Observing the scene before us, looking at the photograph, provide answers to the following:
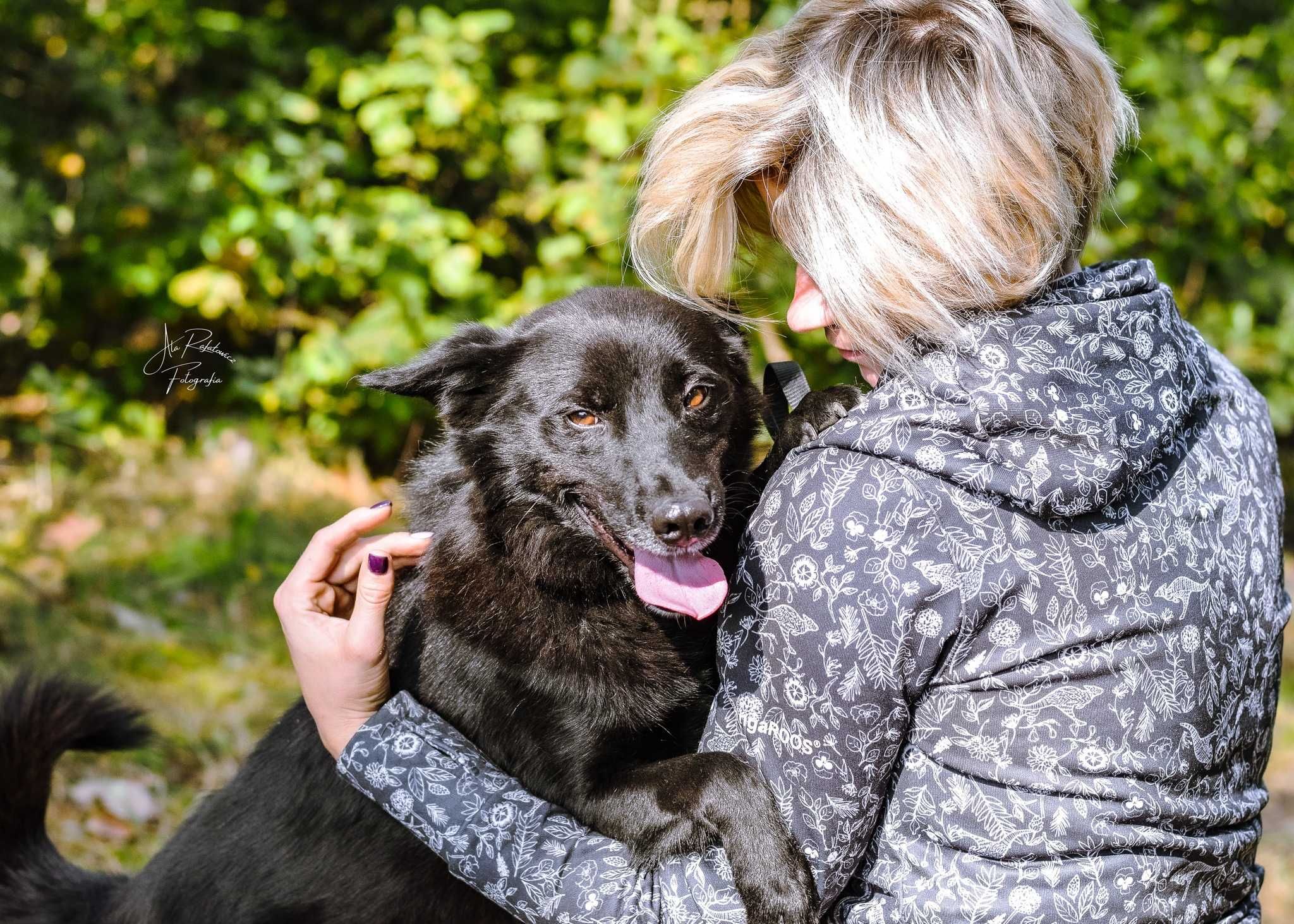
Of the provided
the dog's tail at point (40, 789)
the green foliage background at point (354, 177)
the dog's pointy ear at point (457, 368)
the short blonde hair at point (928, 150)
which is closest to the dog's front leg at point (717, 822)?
the short blonde hair at point (928, 150)

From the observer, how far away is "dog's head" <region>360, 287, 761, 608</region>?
6.55 ft

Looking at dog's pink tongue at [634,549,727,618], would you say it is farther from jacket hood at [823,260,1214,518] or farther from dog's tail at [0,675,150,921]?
dog's tail at [0,675,150,921]

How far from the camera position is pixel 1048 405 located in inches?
51.3

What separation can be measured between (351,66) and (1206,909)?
451 centimetres

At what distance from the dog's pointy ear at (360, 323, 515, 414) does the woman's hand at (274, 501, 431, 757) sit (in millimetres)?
286

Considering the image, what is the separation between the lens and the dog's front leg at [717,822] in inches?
56.3

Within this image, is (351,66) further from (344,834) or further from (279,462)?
(344,834)

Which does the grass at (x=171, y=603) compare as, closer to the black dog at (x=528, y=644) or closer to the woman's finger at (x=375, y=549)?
the black dog at (x=528, y=644)

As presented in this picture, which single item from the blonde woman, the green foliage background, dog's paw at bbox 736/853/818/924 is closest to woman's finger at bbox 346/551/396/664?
the blonde woman

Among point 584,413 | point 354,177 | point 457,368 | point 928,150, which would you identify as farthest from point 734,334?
point 354,177

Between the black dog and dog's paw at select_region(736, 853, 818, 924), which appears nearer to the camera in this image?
dog's paw at select_region(736, 853, 818, 924)

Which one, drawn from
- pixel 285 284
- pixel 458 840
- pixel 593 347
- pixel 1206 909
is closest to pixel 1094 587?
pixel 1206 909

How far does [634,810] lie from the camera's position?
164 centimetres

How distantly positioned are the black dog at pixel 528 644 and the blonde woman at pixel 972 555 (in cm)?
20
